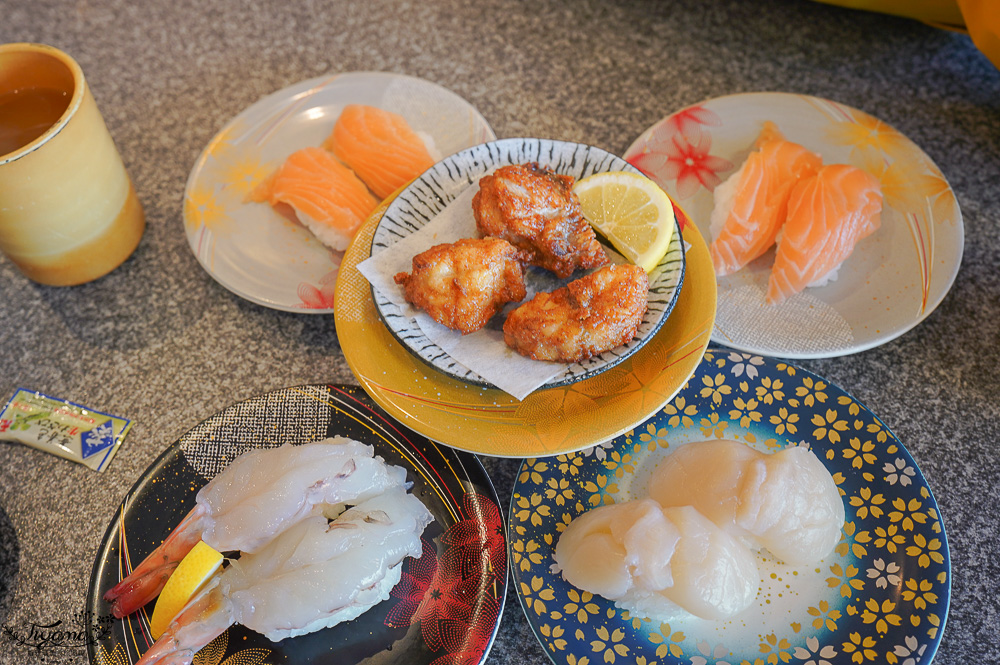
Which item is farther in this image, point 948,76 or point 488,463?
point 948,76

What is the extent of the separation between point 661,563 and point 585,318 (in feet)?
1.20

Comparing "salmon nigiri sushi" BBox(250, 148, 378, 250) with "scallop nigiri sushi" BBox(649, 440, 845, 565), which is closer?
"scallop nigiri sushi" BBox(649, 440, 845, 565)

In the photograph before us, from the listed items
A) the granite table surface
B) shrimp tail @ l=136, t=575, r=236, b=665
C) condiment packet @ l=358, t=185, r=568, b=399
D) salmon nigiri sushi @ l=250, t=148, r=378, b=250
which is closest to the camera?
shrimp tail @ l=136, t=575, r=236, b=665

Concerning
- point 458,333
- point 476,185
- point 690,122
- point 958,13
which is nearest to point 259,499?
point 458,333

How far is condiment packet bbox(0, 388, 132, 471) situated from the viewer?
1.30 metres

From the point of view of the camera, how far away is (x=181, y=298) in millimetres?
1518

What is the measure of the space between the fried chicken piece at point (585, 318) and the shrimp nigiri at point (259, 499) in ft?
1.04

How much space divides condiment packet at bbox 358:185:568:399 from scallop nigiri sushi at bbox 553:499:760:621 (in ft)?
0.79

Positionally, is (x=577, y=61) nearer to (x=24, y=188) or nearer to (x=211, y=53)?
(x=211, y=53)

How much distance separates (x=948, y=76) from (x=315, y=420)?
1.78 metres

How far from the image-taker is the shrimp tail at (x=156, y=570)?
1032 millimetres

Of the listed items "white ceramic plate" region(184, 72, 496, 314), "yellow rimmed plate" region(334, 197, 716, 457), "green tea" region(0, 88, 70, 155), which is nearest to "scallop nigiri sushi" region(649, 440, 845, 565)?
"yellow rimmed plate" region(334, 197, 716, 457)

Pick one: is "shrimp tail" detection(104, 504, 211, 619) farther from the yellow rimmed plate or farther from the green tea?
the green tea

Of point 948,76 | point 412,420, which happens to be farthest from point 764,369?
point 948,76
